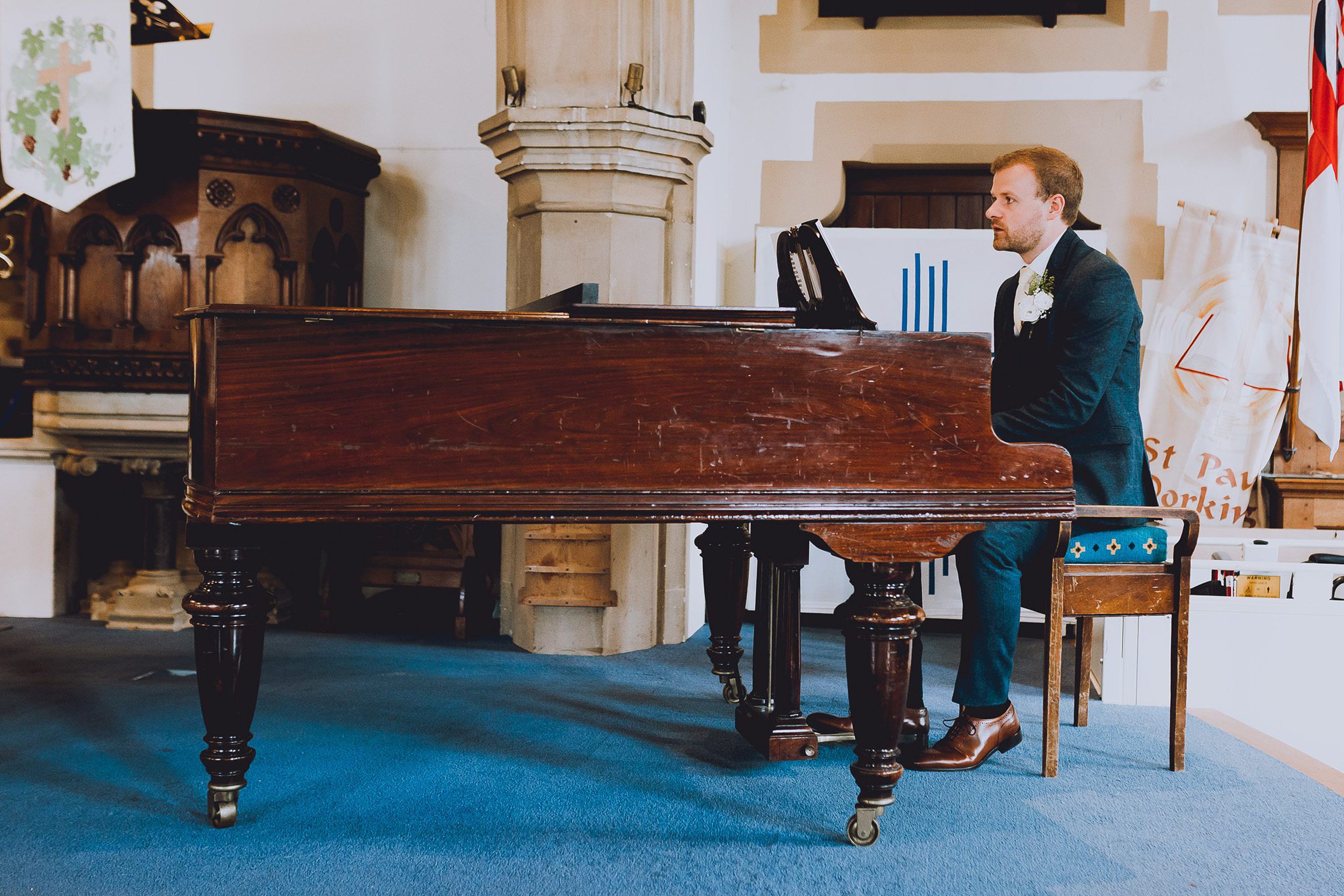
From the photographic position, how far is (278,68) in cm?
486

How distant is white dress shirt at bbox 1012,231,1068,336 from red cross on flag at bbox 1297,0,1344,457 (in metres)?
1.75

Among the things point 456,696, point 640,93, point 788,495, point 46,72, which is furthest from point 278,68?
point 788,495

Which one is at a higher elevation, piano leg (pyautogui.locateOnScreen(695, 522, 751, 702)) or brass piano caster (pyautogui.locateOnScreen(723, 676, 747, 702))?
piano leg (pyautogui.locateOnScreen(695, 522, 751, 702))

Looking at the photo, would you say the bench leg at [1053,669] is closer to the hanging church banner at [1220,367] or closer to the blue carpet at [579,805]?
the blue carpet at [579,805]

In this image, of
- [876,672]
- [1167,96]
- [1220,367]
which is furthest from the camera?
[1167,96]

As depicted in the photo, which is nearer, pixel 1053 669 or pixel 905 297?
pixel 1053 669

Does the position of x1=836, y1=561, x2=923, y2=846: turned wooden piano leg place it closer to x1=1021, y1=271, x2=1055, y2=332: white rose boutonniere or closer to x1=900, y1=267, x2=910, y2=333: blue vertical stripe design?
x1=1021, y1=271, x2=1055, y2=332: white rose boutonniere

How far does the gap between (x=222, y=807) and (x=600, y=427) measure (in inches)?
40.2

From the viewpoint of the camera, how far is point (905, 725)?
2.70 m

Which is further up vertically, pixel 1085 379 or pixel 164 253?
pixel 164 253

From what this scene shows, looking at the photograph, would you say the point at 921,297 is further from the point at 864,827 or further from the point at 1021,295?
the point at 864,827

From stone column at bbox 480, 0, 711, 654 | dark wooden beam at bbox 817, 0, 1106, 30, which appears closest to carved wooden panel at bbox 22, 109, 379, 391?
stone column at bbox 480, 0, 711, 654

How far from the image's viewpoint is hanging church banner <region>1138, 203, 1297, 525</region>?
14.8 ft

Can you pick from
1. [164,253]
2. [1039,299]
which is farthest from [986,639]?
[164,253]
